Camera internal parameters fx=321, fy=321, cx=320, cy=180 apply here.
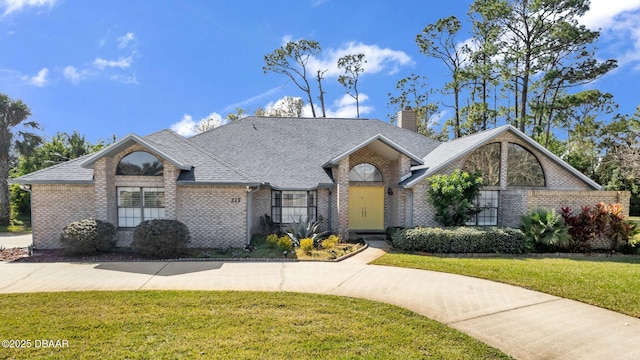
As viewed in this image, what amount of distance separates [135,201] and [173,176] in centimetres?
192

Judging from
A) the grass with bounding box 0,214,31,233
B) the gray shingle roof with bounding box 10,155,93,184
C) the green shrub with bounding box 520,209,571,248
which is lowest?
the grass with bounding box 0,214,31,233

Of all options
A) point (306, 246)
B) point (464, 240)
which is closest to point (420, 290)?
point (306, 246)

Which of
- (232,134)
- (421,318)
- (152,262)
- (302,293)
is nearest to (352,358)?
(421,318)

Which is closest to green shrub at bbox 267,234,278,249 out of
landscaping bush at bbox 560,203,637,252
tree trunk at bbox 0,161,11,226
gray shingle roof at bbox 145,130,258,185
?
gray shingle roof at bbox 145,130,258,185

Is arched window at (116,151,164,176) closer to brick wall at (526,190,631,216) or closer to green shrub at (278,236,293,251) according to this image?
green shrub at (278,236,293,251)

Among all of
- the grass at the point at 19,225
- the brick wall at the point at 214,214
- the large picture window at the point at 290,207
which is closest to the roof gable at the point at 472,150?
the large picture window at the point at 290,207

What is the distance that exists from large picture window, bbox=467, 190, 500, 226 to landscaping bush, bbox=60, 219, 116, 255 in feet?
48.0

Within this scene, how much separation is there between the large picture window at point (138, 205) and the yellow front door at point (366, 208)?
866 cm

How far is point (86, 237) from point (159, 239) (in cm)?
254

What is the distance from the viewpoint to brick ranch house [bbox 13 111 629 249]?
12156 millimetres

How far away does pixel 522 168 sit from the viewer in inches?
574

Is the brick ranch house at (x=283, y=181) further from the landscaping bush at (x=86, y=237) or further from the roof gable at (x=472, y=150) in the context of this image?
the landscaping bush at (x=86, y=237)

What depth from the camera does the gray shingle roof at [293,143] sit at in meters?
15.7

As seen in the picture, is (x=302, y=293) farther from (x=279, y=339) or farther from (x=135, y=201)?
(x=135, y=201)
